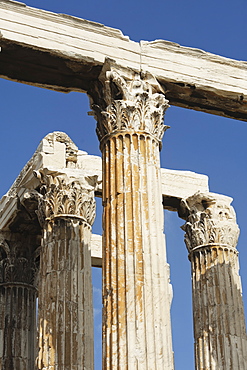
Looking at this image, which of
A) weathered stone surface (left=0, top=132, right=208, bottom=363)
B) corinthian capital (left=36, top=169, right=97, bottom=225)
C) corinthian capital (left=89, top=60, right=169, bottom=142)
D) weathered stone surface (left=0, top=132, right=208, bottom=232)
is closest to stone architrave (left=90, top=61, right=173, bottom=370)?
corinthian capital (left=89, top=60, right=169, bottom=142)

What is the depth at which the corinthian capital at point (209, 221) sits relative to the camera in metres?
27.9

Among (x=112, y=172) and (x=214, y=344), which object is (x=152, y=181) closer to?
(x=112, y=172)

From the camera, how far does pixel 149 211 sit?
19.2m

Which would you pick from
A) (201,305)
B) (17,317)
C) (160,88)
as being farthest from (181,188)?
(160,88)

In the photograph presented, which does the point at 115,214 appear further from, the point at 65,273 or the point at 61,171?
the point at 61,171

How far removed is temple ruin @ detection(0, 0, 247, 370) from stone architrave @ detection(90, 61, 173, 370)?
0.03m

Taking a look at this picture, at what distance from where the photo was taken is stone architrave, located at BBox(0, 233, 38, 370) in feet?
91.5

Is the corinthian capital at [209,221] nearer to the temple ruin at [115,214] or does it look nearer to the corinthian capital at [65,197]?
the temple ruin at [115,214]

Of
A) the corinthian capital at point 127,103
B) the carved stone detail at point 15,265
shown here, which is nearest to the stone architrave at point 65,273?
the carved stone detail at point 15,265

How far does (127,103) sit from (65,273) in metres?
6.05

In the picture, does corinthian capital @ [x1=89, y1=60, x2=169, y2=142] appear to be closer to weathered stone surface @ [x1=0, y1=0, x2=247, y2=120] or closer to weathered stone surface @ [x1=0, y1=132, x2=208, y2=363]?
weathered stone surface @ [x1=0, y1=0, x2=247, y2=120]

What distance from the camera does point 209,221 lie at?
2809cm

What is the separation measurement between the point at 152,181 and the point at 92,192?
6.32m

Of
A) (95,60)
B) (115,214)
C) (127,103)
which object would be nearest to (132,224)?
(115,214)
